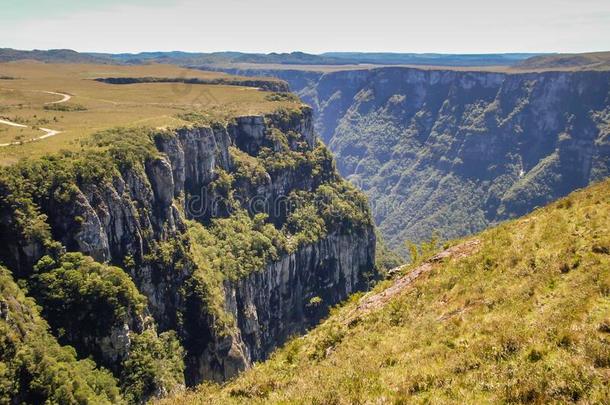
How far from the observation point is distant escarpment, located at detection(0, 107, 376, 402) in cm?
7550

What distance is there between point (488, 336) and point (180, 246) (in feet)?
283

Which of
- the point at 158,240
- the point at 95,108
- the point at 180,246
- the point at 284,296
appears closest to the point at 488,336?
the point at 158,240

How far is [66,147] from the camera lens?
3652 inches

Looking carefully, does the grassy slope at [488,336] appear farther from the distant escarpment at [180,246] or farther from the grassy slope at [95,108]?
the grassy slope at [95,108]

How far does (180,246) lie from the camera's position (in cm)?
10375

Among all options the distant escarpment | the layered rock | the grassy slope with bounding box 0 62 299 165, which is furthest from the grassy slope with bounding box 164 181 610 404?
Answer: the grassy slope with bounding box 0 62 299 165

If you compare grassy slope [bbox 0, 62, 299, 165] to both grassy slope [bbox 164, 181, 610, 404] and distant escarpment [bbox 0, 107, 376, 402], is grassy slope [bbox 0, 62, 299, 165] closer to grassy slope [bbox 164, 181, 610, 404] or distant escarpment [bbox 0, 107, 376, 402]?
distant escarpment [bbox 0, 107, 376, 402]

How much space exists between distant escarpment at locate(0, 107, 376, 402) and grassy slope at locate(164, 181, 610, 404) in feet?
143

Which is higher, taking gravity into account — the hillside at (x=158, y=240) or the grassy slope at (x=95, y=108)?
the grassy slope at (x=95, y=108)

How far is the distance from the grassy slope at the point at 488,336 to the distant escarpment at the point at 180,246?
43.7 meters

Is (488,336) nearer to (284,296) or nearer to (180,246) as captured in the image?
(180,246)

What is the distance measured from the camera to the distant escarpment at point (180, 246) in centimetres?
7550

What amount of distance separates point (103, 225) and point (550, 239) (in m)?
72.1

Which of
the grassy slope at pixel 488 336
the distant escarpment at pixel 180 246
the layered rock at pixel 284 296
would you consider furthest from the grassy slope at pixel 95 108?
the grassy slope at pixel 488 336
